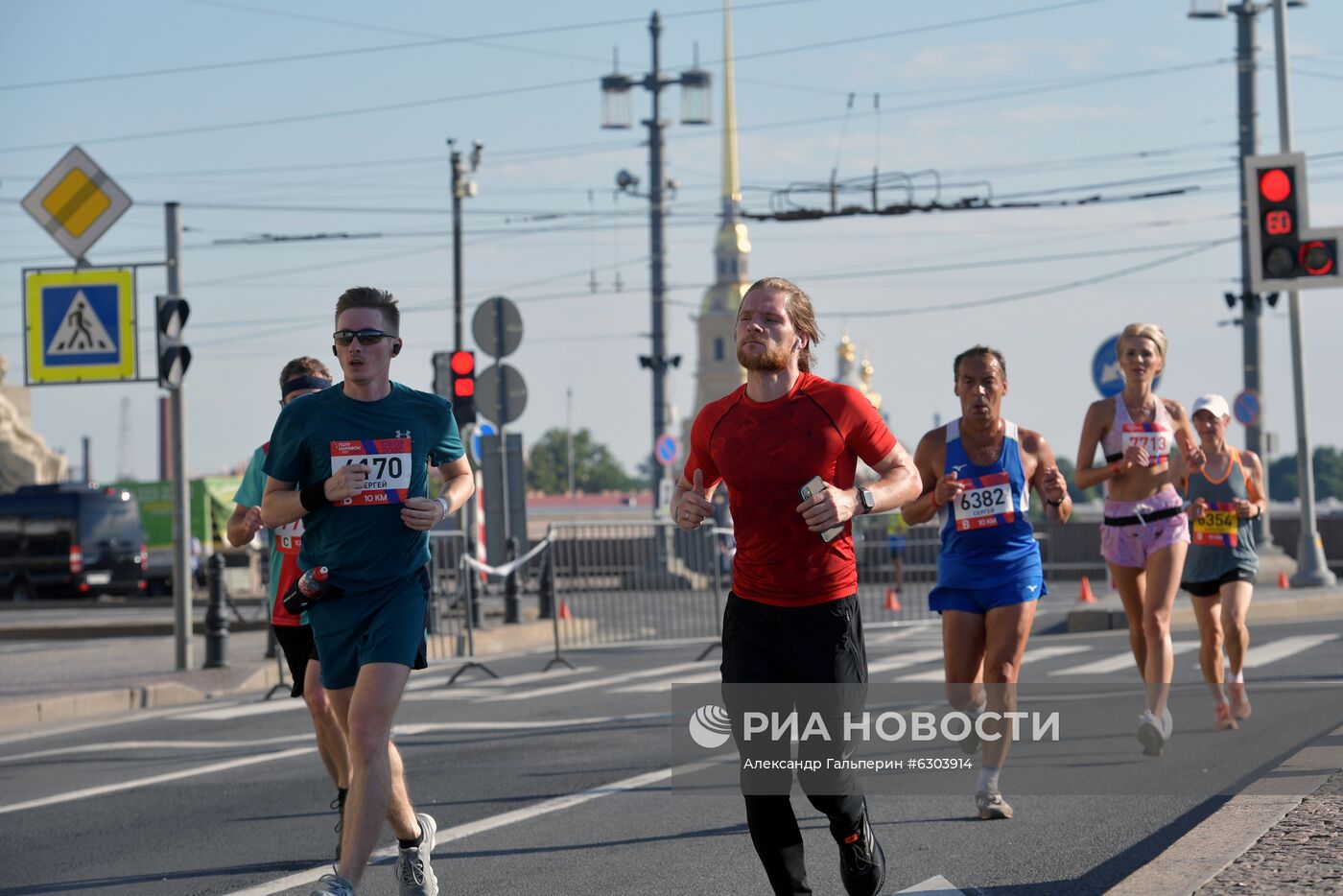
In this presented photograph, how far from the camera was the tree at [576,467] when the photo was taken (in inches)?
6698

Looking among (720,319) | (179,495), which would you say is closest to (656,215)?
(179,495)

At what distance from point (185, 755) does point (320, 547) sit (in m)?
5.59

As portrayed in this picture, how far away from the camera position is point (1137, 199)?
114ft

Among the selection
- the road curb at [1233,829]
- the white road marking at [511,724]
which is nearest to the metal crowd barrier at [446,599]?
the white road marking at [511,724]

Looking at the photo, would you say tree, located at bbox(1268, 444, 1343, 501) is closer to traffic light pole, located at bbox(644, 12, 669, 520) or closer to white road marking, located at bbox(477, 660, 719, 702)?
traffic light pole, located at bbox(644, 12, 669, 520)

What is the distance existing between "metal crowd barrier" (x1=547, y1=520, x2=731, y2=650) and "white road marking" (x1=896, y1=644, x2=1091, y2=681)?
3930 mm

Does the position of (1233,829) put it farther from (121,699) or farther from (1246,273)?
(1246,273)

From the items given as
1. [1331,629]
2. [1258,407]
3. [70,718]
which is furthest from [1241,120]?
[70,718]

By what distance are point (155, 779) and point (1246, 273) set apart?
23257mm

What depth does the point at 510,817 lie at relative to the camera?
26.7 feet

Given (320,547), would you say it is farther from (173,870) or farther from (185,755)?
(185,755)

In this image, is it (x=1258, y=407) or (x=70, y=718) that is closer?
(x=70, y=718)

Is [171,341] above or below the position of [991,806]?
above

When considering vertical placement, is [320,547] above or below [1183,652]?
above
